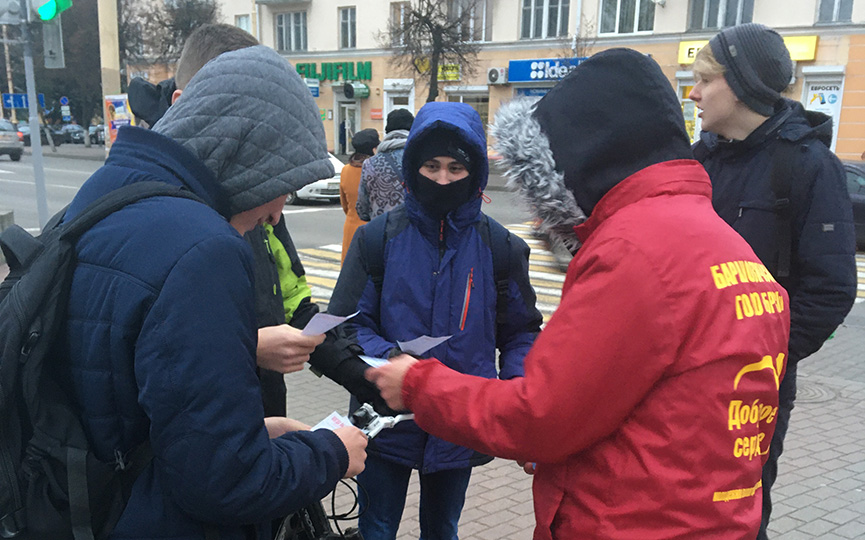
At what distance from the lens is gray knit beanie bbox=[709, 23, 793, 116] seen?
2516mm

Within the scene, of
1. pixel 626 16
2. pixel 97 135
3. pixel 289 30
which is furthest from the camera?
pixel 97 135

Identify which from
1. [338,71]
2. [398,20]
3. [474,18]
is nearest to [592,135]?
[474,18]

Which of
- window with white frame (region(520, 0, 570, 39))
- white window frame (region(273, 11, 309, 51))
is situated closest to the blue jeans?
window with white frame (region(520, 0, 570, 39))

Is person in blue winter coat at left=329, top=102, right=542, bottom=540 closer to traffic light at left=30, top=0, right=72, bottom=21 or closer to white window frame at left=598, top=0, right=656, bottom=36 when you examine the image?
traffic light at left=30, top=0, right=72, bottom=21

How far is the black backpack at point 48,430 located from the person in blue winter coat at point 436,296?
1.25 metres

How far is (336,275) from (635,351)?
28.8 ft

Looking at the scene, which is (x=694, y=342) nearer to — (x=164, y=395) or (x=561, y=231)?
(x=561, y=231)

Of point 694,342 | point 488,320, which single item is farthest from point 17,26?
point 694,342

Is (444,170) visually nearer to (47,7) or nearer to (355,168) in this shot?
(355,168)

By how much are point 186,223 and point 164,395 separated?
1.02 feet

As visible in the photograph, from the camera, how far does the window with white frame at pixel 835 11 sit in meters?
22.0

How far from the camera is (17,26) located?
7578mm

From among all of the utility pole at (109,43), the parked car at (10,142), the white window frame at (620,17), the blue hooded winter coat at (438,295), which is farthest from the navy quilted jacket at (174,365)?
the parked car at (10,142)

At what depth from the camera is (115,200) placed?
1.36 metres
